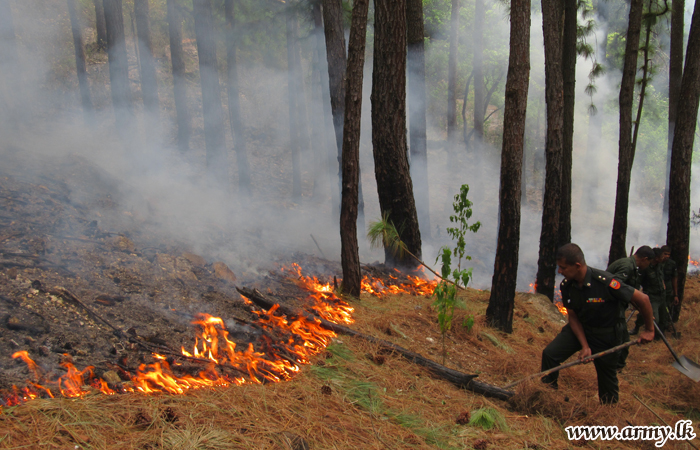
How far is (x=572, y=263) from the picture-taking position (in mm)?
3965

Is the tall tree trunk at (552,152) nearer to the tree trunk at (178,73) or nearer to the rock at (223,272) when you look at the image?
the rock at (223,272)

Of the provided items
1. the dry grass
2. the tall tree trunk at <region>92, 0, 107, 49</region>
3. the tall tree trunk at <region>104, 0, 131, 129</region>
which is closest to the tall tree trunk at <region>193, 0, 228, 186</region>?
the tall tree trunk at <region>104, 0, 131, 129</region>

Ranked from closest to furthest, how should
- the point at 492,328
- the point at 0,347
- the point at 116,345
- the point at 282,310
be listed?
the point at 0,347
the point at 116,345
the point at 282,310
the point at 492,328

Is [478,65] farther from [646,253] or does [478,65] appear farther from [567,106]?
[646,253]

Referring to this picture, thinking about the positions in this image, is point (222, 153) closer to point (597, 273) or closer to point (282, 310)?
point (282, 310)

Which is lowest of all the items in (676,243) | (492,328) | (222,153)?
(492,328)

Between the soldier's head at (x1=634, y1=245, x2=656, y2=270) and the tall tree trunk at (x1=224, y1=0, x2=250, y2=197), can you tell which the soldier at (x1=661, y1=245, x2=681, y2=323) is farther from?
the tall tree trunk at (x1=224, y1=0, x2=250, y2=197)

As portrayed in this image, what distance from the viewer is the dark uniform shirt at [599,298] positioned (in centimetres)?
394

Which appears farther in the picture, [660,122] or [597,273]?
[660,122]

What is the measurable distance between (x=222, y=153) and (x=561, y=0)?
10746 millimetres

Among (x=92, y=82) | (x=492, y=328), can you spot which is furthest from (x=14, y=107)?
(x=492, y=328)

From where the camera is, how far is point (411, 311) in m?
6.39

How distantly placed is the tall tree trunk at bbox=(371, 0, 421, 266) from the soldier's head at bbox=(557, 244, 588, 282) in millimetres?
4084

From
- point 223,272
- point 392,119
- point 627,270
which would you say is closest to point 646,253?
point 627,270
